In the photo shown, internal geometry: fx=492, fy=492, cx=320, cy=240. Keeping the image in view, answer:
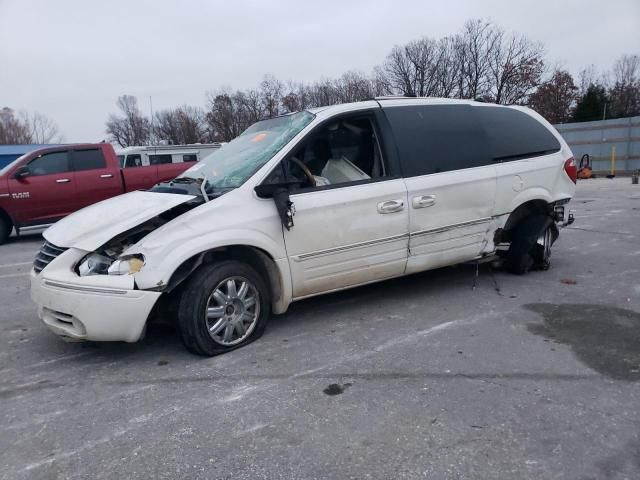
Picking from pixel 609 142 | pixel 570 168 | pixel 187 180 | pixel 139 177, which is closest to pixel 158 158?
pixel 139 177

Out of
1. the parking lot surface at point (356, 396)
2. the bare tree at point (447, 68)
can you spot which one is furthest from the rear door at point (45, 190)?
the bare tree at point (447, 68)

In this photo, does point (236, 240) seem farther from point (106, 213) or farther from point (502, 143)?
point (502, 143)

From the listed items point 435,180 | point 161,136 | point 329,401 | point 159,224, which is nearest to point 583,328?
point 435,180

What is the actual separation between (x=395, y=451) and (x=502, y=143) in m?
3.69

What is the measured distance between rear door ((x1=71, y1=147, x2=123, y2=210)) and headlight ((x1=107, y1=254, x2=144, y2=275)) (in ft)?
24.0

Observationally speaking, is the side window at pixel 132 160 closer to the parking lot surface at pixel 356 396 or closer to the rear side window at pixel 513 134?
the parking lot surface at pixel 356 396

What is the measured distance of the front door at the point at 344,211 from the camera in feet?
13.3

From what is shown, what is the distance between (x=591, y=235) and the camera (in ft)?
26.9

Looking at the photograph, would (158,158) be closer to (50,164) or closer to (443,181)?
(50,164)

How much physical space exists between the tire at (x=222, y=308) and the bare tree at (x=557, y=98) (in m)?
46.6

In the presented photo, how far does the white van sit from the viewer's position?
832 inches

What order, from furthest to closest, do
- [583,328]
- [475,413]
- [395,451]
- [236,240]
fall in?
1. [583,328]
2. [236,240]
3. [475,413]
4. [395,451]

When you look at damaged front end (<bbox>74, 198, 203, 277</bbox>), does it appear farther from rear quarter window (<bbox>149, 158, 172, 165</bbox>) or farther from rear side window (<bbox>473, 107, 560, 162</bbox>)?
rear quarter window (<bbox>149, 158, 172, 165</bbox>)

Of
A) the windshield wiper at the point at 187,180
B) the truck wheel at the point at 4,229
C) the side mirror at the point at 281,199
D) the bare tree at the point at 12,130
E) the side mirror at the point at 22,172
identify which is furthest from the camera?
the bare tree at the point at 12,130
